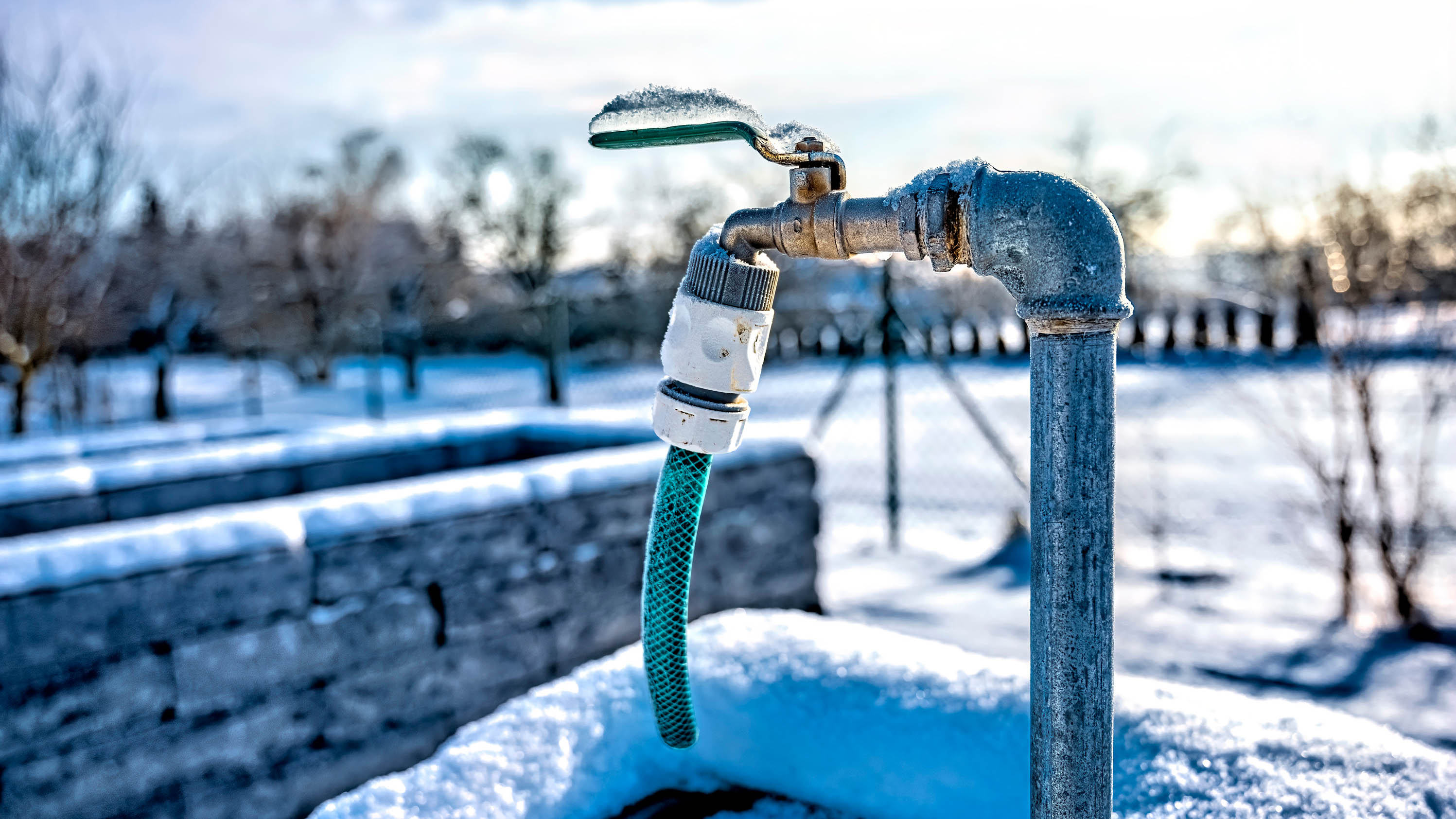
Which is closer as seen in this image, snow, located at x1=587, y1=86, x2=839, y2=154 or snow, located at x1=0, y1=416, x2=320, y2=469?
snow, located at x1=587, y1=86, x2=839, y2=154

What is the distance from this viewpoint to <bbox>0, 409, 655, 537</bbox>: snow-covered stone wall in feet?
11.9

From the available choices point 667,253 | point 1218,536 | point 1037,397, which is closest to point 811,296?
point 667,253

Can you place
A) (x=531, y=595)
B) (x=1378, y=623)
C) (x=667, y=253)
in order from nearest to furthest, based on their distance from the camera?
(x=531, y=595), (x=1378, y=623), (x=667, y=253)

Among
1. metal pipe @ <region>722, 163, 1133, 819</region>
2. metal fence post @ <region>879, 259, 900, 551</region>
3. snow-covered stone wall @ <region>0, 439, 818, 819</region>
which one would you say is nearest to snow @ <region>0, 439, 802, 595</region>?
snow-covered stone wall @ <region>0, 439, 818, 819</region>

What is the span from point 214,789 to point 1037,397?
252 cm

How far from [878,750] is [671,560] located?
0.51 m

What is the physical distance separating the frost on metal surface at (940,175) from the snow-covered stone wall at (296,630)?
7.24ft

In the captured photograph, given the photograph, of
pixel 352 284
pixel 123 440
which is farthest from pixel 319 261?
pixel 123 440

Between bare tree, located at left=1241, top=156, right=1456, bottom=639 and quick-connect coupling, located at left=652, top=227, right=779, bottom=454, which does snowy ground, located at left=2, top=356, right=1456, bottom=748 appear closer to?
bare tree, located at left=1241, top=156, right=1456, bottom=639

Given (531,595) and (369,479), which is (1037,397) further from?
(369,479)

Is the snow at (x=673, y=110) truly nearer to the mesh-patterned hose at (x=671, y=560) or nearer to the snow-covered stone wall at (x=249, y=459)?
the mesh-patterned hose at (x=671, y=560)

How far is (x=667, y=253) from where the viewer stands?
21125mm

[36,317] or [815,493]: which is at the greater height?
[36,317]

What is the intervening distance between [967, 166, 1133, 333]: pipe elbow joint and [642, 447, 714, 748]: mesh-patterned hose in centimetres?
46
